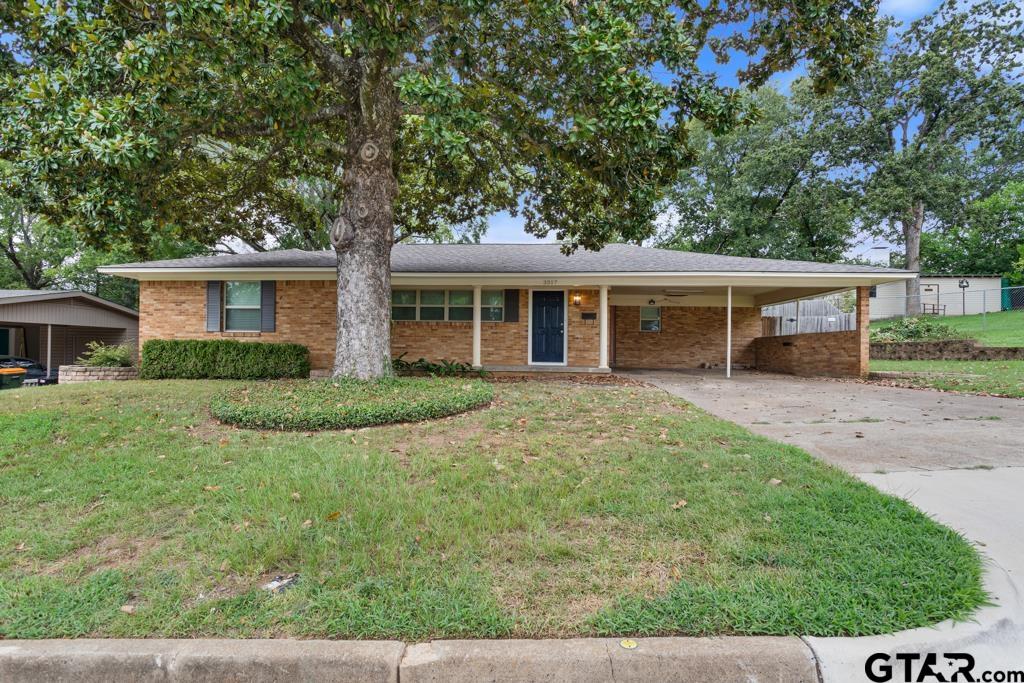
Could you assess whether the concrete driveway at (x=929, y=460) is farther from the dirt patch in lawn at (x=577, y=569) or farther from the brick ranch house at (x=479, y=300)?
the brick ranch house at (x=479, y=300)

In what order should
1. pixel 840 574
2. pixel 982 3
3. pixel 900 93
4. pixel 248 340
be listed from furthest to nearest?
pixel 900 93, pixel 982 3, pixel 248 340, pixel 840 574

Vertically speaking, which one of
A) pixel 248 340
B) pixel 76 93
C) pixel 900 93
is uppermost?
pixel 900 93

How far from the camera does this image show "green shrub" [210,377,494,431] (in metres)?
5.48

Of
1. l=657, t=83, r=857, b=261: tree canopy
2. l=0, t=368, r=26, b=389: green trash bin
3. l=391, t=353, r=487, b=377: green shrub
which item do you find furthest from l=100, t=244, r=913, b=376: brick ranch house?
l=657, t=83, r=857, b=261: tree canopy

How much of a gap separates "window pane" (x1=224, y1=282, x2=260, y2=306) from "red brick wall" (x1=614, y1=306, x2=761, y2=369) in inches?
417

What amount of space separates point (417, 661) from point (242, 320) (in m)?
12.5

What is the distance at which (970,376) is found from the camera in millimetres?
10883

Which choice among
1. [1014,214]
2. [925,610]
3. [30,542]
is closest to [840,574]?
[925,610]

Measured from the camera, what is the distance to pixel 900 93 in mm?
23438

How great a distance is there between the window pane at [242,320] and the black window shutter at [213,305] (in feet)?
0.66

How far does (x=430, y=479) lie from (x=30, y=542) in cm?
245

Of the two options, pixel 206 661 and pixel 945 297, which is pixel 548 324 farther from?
pixel 945 297

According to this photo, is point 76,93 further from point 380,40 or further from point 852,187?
point 852,187

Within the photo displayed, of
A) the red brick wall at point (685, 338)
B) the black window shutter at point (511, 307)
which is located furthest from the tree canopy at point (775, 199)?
the black window shutter at point (511, 307)
